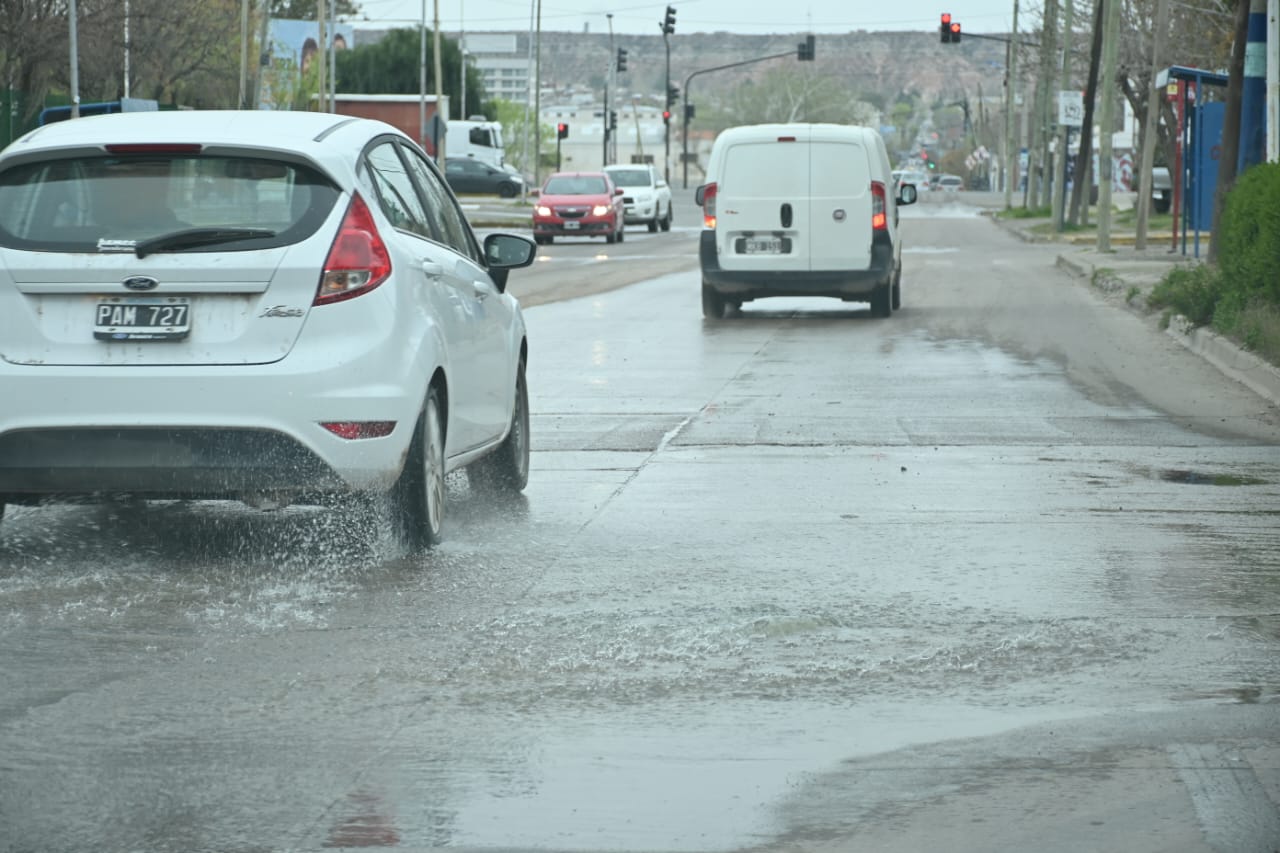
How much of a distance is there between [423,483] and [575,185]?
134 feet

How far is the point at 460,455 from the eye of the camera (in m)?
8.62

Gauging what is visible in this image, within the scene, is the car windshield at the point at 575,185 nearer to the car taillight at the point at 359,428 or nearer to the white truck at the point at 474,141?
the car taillight at the point at 359,428

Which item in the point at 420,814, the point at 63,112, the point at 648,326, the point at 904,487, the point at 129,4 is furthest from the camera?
the point at 129,4

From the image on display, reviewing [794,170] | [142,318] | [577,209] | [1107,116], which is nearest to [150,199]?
[142,318]

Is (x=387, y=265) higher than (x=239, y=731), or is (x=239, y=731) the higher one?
(x=387, y=265)

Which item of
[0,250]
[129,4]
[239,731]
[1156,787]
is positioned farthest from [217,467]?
[129,4]

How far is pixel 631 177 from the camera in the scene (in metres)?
56.9

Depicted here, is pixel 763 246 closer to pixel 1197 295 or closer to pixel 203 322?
pixel 1197 295

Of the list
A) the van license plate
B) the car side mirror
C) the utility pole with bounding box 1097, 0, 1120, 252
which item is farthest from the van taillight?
the utility pole with bounding box 1097, 0, 1120, 252

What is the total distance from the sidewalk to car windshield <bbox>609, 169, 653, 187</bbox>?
9.64 metres

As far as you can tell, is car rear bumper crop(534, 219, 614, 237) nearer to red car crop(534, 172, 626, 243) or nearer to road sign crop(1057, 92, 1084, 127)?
red car crop(534, 172, 626, 243)

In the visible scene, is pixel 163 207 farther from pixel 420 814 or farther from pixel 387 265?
pixel 420 814

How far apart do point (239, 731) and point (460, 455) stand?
3.33 metres

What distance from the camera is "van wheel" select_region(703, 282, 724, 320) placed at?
23.0 m
